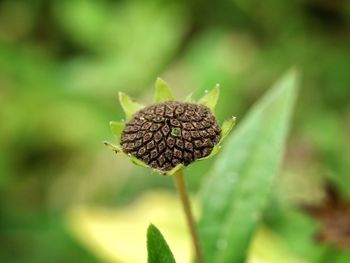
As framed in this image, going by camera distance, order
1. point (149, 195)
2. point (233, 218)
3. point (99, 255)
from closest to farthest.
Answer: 1. point (233, 218)
2. point (99, 255)
3. point (149, 195)

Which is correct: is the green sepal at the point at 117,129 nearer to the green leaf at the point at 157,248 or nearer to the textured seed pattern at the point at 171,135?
the textured seed pattern at the point at 171,135

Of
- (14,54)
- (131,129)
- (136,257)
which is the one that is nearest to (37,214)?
(136,257)

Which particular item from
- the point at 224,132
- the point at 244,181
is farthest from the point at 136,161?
the point at 244,181

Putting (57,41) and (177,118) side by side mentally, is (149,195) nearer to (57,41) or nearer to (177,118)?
(57,41)

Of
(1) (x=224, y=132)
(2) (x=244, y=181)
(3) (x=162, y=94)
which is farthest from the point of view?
(2) (x=244, y=181)

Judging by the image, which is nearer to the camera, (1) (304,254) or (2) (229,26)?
(1) (304,254)

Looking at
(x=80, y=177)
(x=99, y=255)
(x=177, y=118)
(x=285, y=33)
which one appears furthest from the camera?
(x=285, y=33)

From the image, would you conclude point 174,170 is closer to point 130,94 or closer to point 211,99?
point 211,99
